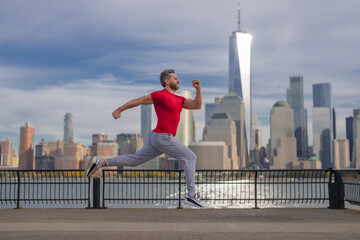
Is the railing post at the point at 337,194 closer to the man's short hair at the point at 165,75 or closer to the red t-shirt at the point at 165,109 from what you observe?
the red t-shirt at the point at 165,109

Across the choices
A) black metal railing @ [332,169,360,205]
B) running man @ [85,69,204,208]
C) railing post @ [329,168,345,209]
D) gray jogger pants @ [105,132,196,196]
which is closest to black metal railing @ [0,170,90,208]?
running man @ [85,69,204,208]

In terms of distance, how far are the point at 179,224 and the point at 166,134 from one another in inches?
129

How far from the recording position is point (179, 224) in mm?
9648

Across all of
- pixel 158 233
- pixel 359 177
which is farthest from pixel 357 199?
pixel 158 233

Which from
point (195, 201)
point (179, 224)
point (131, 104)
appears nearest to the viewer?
point (195, 201)

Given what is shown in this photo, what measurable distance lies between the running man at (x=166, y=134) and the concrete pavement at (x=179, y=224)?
130cm

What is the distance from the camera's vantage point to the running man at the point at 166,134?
22.6 feet

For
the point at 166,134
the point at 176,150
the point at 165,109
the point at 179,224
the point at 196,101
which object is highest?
the point at 196,101

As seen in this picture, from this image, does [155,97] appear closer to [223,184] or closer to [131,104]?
[131,104]

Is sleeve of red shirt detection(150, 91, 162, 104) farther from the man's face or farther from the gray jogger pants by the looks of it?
the gray jogger pants

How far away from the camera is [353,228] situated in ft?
29.9

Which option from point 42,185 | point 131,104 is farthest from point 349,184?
point 42,185

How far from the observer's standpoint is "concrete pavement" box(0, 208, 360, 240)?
806cm

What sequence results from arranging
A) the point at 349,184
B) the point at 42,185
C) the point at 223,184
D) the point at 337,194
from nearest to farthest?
the point at 349,184 < the point at 337,194 < the point at 42,185 < the point at 223,184
